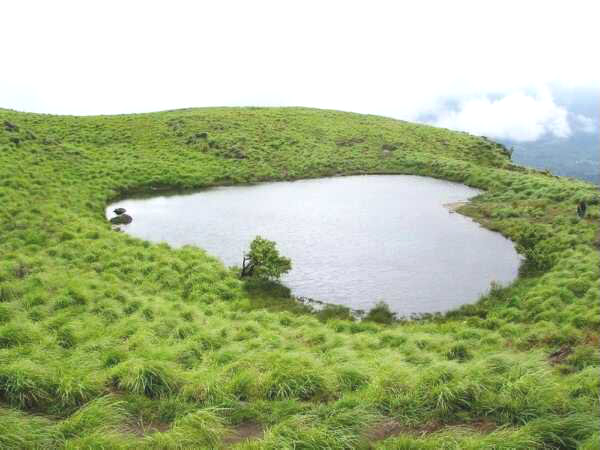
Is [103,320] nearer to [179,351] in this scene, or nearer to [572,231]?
[179,351]

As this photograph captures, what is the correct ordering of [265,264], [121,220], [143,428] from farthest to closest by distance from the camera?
1. [121,220]
2. [265,264]
3. [143,428]

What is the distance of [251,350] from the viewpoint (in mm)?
11922

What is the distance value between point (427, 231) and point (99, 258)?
18405 millimetres

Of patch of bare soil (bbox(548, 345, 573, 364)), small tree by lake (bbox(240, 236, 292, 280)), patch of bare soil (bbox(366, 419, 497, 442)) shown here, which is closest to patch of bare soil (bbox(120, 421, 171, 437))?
patch of bare soil (bbox(366, 419, 497, 442))

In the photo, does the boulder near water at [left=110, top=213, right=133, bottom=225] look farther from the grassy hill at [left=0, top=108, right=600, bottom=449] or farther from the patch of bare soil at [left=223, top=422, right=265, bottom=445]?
the patch of bare soil at [left=223, top=422, right=265, bottom=445]

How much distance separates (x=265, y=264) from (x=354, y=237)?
7.84 metres

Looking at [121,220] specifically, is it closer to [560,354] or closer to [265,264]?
[265,264]

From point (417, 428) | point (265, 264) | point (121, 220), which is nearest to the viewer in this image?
point (417, 428)

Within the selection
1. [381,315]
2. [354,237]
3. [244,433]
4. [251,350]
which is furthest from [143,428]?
[354,237]

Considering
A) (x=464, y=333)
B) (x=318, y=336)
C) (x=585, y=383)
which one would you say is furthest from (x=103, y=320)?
(x=585, y=383)

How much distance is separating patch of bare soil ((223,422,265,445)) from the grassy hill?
0.11 ft

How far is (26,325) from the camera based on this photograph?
11.3 m

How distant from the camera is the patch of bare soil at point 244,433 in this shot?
276 inches

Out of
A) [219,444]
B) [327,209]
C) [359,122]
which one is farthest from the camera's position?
[359,122]
